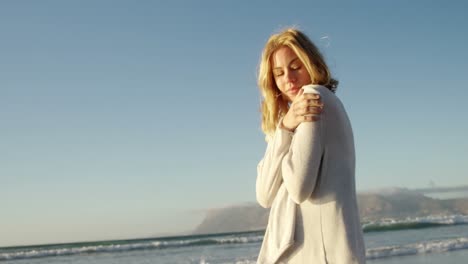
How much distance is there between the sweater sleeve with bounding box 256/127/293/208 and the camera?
1905 mm

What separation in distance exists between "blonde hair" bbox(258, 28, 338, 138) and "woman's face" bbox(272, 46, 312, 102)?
0.09 ft

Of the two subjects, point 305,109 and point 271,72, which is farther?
point 271,72

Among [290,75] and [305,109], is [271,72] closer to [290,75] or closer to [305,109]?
[290,75]

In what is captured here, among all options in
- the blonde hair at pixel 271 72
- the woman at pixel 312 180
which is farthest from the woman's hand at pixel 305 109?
the blonde hair at pixel 271 72

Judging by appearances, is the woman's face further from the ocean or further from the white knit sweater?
the ocean

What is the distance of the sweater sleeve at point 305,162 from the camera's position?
5.83 feet

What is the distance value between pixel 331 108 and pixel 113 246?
17.1 meters

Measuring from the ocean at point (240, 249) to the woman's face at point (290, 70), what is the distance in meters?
7.58

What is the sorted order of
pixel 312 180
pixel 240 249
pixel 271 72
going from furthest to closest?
pixel 240 249
pixel 271 72
pixel 312 180

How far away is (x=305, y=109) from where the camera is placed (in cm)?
182

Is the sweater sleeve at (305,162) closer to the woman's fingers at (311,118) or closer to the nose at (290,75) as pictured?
the woman's fingers at (311,118)

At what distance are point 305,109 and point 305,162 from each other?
164mm

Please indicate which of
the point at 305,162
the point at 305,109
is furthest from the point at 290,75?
the point at 305,162

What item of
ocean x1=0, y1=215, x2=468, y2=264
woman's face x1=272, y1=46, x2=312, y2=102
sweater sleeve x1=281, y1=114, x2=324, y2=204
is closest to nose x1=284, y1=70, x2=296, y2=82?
woman's face x1=272, y1=46, x2=312, y2=102
